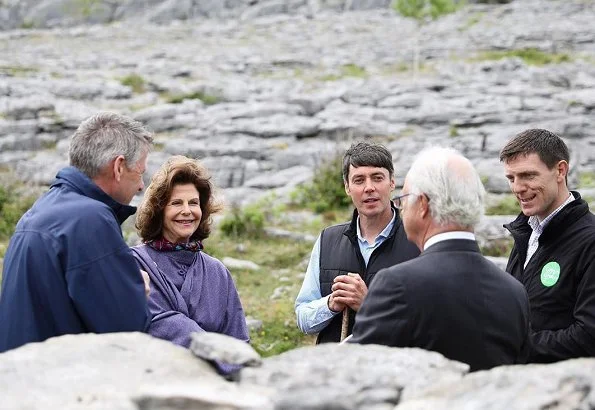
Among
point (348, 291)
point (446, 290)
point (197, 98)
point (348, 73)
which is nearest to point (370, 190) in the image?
point (348, 291)

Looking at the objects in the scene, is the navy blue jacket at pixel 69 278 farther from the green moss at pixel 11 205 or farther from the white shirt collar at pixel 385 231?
the green moss at pixel 11 205

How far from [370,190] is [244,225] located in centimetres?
937

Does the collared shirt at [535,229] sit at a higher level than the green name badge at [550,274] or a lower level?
higher

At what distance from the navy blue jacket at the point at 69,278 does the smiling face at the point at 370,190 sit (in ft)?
6.78

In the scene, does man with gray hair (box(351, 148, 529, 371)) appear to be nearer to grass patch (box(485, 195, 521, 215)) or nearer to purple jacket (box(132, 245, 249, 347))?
purple jacket (box(132, 245, 249, 347))

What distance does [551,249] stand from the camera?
4.75m

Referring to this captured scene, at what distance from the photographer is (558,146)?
16.4 feet

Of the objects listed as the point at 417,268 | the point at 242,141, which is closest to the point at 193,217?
the point at 417,268

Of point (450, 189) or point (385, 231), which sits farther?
point (385, 231)

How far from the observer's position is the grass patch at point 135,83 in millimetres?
31656

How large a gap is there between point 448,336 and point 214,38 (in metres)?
55.2

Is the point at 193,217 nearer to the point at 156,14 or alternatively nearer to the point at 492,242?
the point at 492,242

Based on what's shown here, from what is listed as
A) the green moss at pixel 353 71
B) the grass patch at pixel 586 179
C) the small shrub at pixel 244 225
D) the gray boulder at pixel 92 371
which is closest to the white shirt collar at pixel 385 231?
the gray boulder at pixel 92 371

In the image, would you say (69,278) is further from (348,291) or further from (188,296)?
(348,291)
